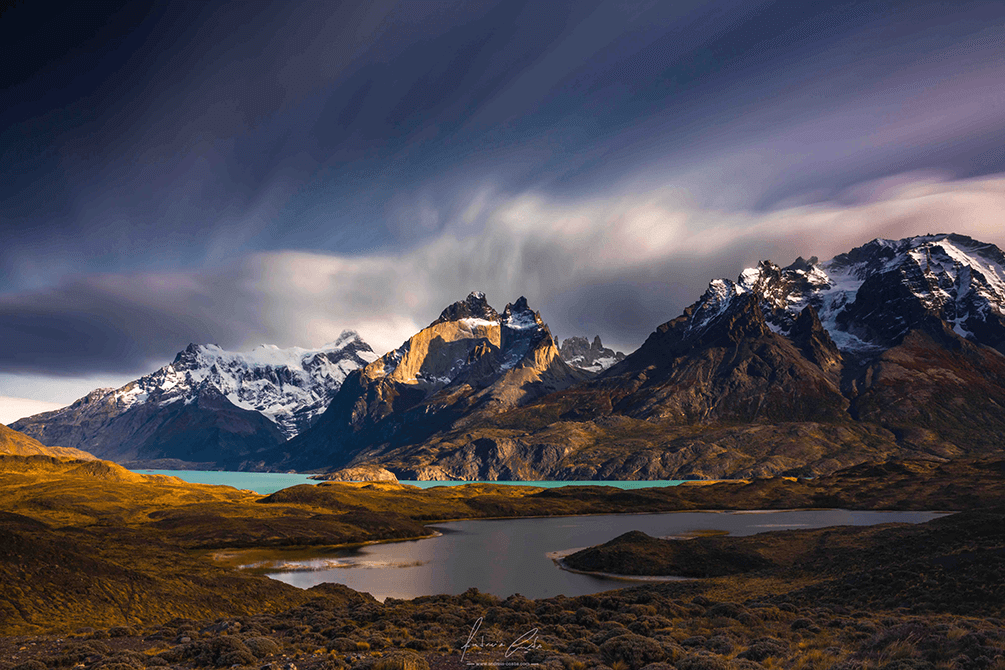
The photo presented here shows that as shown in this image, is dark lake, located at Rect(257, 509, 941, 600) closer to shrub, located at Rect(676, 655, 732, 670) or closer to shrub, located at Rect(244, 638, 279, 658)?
shrub, located at Rect(244, 638, 279, 658)

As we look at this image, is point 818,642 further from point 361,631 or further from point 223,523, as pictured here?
point 223,523

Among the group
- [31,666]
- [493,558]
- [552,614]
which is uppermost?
[31,666]

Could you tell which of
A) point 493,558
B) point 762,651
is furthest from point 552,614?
point 493,558

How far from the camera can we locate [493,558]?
396 ft

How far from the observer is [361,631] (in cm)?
4506

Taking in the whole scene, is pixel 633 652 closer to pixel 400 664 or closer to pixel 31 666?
pixel 400 664

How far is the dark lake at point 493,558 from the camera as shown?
90.9m

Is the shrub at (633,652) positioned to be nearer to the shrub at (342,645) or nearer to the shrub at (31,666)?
the shrub at (342,645)

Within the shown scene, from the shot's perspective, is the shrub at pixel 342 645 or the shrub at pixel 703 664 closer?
the shrub at pixel 703 664

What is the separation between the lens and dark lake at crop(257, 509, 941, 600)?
3580 inches

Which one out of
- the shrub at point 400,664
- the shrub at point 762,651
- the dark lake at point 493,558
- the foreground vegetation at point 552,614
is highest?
the shrub at point 400,664

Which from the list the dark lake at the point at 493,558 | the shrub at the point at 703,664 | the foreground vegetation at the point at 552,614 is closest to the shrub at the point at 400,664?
the foreground vegetation at the point at 552,614

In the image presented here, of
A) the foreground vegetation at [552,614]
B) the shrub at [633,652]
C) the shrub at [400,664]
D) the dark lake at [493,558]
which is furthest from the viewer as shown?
the dark lake at [493,558]

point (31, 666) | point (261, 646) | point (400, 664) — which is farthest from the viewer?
point (261, 646)
